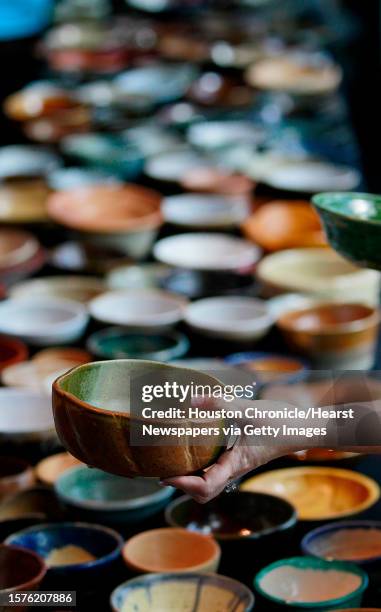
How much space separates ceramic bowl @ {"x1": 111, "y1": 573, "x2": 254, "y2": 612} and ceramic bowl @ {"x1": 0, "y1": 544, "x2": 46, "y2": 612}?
8 centimetres

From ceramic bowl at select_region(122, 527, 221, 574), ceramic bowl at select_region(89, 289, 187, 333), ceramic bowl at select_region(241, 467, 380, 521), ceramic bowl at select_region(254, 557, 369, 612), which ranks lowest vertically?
ceramic bowl at select_region(241, 467, 380, 521)

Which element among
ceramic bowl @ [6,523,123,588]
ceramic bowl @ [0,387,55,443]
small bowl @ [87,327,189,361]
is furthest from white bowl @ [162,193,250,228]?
ceramic bowl @ [6,523,123,588]

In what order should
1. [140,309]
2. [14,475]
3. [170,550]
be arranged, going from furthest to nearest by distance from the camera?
1. [140,309]
2. [14,475]
3. [170,550]

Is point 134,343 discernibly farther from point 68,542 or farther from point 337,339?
point 68,542

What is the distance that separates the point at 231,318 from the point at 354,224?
78cm

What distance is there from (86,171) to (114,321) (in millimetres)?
870

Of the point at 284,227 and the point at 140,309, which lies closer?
the point at 140,309

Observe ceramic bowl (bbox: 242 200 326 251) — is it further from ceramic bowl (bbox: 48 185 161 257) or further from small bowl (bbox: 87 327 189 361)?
small bowl (bbox: 87 327 189 361)

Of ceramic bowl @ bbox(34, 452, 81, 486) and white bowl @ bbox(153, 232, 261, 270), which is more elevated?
white bowl @ bbox(153, 232, 261, 270)

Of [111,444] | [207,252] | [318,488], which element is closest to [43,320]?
[207,252]

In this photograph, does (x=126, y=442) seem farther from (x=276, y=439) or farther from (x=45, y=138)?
(x=45, y=138)

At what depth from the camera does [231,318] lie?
186cm

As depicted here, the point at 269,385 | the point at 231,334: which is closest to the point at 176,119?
the point at 231,334

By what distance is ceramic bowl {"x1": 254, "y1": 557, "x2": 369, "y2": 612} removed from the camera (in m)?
1.15
